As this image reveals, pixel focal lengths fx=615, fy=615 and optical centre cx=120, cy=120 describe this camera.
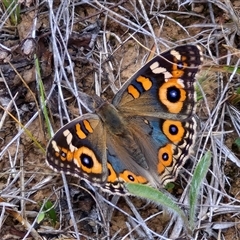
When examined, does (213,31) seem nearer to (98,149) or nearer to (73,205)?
(98,149)

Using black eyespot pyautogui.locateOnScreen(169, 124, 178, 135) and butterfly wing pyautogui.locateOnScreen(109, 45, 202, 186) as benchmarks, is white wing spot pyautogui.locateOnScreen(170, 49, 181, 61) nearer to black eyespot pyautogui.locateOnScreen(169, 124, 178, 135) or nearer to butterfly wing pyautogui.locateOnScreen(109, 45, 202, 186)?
butterfly wing pyautogui.locateOnScreen(109, 45, 202, 186)

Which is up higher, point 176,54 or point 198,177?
point 176,54

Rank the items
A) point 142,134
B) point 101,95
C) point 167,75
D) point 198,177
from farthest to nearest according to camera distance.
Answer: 1. point 101,95
2. point 142,134
3. point 167,75
4. point 198,177

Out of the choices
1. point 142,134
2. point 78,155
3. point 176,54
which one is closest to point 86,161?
point 78,155

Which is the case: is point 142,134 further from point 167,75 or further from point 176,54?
point 176,54

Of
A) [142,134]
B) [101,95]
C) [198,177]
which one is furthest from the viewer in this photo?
[101,95]

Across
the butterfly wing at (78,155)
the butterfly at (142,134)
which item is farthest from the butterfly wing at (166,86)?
the butterfly wing at (78,155)

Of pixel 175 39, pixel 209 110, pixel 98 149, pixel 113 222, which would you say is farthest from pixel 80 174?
pixel 175 39
